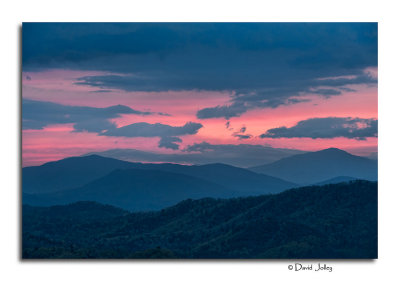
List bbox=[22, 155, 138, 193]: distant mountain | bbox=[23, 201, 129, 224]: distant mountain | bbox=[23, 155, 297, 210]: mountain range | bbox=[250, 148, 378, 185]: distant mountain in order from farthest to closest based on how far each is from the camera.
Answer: bbox=[23, 201, 129, 224]: distant mountain
bbox=[23, 155, 297, 210]: mountain range
bbox=[250, 148, 378, 185]: distant mountain
bbox=[22, 155, 138, 193]: distant mountain

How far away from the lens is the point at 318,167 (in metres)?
17.3

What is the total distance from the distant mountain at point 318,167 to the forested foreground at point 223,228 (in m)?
0.56

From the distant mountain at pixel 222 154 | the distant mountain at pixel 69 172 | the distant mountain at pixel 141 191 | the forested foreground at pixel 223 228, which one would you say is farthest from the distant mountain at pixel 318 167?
the distant mountain at pixel 69 172

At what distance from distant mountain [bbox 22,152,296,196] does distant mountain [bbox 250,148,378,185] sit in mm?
324

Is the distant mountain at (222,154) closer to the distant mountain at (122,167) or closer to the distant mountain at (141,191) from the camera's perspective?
the distant mountain at (122,167)

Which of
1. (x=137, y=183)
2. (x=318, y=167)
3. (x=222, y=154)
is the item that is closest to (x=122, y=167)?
(x=137, y=183)

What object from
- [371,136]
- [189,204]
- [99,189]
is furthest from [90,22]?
[371,136]

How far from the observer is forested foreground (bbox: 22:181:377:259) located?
51.4 ft

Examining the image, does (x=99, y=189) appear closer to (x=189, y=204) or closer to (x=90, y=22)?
(x=189, y=204)

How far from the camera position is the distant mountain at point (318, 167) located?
16.7m

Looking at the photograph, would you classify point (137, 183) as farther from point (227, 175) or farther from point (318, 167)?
point (318, 167)

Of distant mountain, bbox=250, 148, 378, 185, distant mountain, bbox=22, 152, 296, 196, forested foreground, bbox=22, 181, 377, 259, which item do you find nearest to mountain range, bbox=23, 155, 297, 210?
distant mountain, bbox=22, 152, 296, 196

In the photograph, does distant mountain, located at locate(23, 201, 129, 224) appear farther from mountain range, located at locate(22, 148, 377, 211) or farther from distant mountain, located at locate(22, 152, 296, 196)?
distant mountain, located at locate(22, 152, 296, 196)
